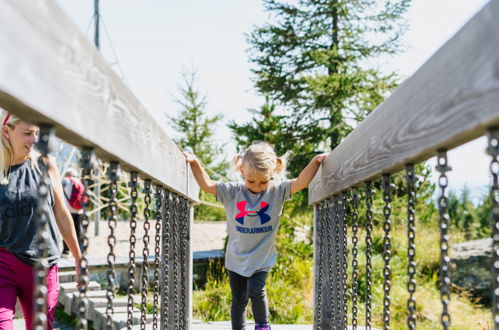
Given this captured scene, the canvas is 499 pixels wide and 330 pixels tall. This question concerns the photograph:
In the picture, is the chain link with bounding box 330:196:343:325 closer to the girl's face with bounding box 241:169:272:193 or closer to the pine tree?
the girl's face with bounding box 241:169:272:193

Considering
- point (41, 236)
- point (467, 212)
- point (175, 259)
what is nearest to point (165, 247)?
point (175, 259)

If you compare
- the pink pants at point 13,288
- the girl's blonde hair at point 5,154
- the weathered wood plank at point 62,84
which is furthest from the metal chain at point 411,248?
the girl's blonde hair at point 5,154

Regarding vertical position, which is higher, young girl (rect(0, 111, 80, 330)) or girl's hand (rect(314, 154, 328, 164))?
girl's hand (rect(314, 154, 328, 164))

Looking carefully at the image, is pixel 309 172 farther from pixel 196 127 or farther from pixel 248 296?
pixel 196 127

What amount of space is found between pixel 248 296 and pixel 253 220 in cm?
53

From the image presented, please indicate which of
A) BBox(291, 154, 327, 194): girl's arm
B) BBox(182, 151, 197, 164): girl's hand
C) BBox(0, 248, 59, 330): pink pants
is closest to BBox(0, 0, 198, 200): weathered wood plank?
BBox(0, 248, 59, 330): pink pants

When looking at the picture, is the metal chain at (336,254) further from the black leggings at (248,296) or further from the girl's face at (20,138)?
the girl's face at (20,138)

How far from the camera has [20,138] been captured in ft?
8.34

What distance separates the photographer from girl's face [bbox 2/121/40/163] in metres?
2.54

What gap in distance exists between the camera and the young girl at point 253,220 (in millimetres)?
3518

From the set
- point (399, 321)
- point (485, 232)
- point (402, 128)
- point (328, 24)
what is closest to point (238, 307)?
point (402, 128)

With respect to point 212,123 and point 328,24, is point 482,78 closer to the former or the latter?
point 328,24

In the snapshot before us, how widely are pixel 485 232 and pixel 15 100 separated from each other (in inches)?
765

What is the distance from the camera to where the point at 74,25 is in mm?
1212
